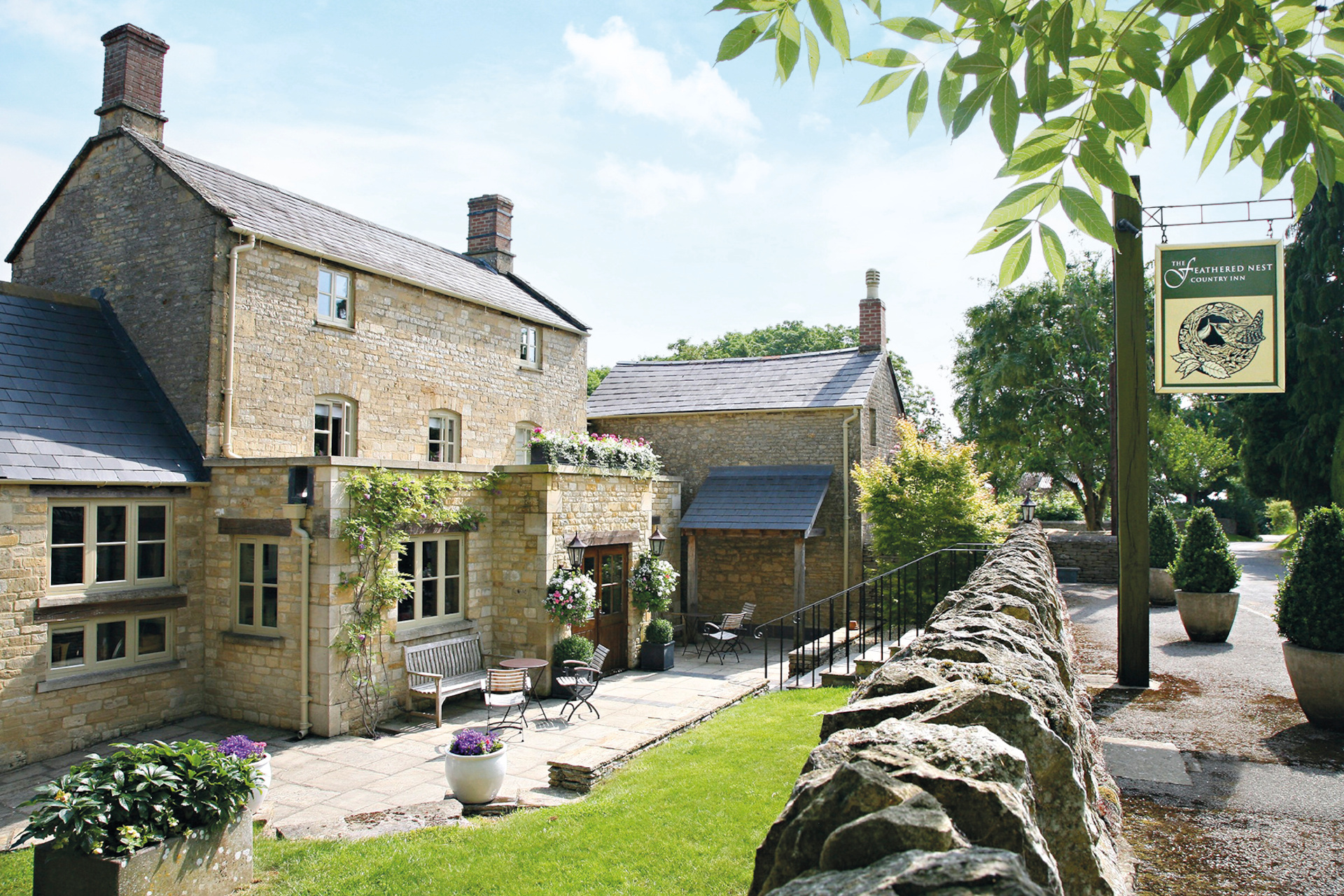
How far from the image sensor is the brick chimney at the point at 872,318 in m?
22.5

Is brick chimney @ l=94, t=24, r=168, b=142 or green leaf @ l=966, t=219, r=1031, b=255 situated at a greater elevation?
brick chimney @ l=94, t=24, r=168, b=142

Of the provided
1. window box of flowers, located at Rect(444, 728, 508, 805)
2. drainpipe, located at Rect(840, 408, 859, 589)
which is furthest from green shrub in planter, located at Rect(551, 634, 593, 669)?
drainpipe, located at Rect(840, 408, 859, 589)

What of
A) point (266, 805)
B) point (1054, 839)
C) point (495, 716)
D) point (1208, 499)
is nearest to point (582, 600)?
point (495, 716)

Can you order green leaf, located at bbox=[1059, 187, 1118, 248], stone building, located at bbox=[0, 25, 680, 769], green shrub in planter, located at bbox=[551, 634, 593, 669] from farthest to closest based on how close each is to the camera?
A: green shrub in planter, located at bbox=[551, 634, 593, 669] → stone building, located at bbox=[0, 25, 680, 769] → green leaf, located at bbox=[1059, 187, 1118, 248]

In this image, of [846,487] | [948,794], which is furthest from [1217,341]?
[846,487]

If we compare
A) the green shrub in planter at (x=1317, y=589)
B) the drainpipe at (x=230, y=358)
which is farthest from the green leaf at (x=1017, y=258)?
the drainpipe at (x=230, y=358)

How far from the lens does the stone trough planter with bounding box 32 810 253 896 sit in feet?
17.8

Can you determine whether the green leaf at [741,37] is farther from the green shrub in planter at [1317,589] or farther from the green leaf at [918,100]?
the green shrub in planter at [1317,589]

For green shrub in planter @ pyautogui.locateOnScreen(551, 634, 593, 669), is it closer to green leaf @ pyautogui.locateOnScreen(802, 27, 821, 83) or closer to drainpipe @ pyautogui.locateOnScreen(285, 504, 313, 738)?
drainpipe @ pyautogui.locateOnScreen(285, 504, 313, 738)

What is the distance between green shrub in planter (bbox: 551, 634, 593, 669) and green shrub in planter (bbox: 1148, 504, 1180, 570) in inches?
440

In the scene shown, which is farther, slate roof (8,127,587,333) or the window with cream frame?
slate roof (8,127,587,333)

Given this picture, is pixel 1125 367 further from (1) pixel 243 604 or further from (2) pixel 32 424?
(2) pixel 32 424

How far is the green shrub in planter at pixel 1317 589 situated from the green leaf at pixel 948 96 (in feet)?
A: 22.2

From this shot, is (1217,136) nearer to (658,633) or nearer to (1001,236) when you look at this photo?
(1001,236)
